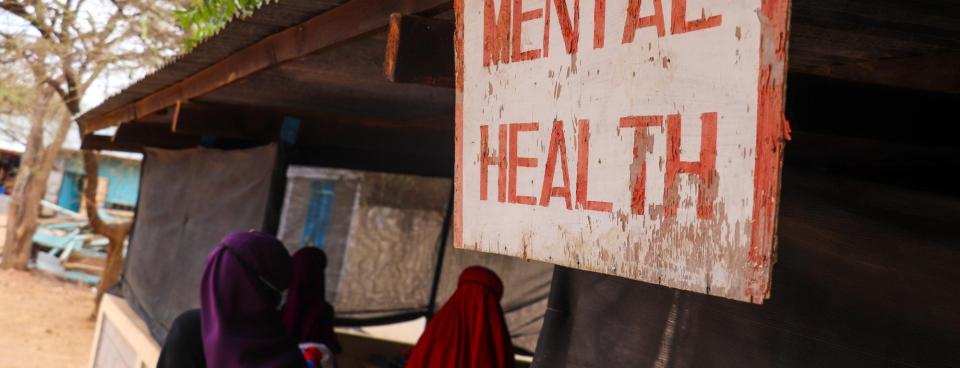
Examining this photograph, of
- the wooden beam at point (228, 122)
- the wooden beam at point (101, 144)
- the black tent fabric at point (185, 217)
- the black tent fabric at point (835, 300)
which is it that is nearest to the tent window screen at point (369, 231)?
the black tent fabric at point (185, 217)

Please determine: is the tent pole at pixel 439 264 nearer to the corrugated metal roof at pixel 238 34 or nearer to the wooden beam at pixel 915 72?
the corrugated metal roof at pixel 238 34

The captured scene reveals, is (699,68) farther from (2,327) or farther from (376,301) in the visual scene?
(2,327)

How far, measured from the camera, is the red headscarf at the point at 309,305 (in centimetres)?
610

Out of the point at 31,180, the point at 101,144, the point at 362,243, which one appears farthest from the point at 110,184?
the point at 362,243

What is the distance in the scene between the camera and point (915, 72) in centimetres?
242

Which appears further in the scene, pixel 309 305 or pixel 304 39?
pixel 309 305

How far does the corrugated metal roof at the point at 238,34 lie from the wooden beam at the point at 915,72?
1.54 meters

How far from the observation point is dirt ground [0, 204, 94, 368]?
39.2ft

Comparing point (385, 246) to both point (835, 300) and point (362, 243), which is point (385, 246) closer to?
point (362, 243)

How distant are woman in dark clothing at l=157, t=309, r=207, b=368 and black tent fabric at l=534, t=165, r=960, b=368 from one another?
2.00m

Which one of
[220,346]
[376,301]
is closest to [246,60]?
[220,346]

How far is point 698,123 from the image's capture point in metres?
1.37

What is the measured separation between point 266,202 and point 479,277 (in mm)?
1424

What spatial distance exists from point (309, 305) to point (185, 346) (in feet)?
7.95
